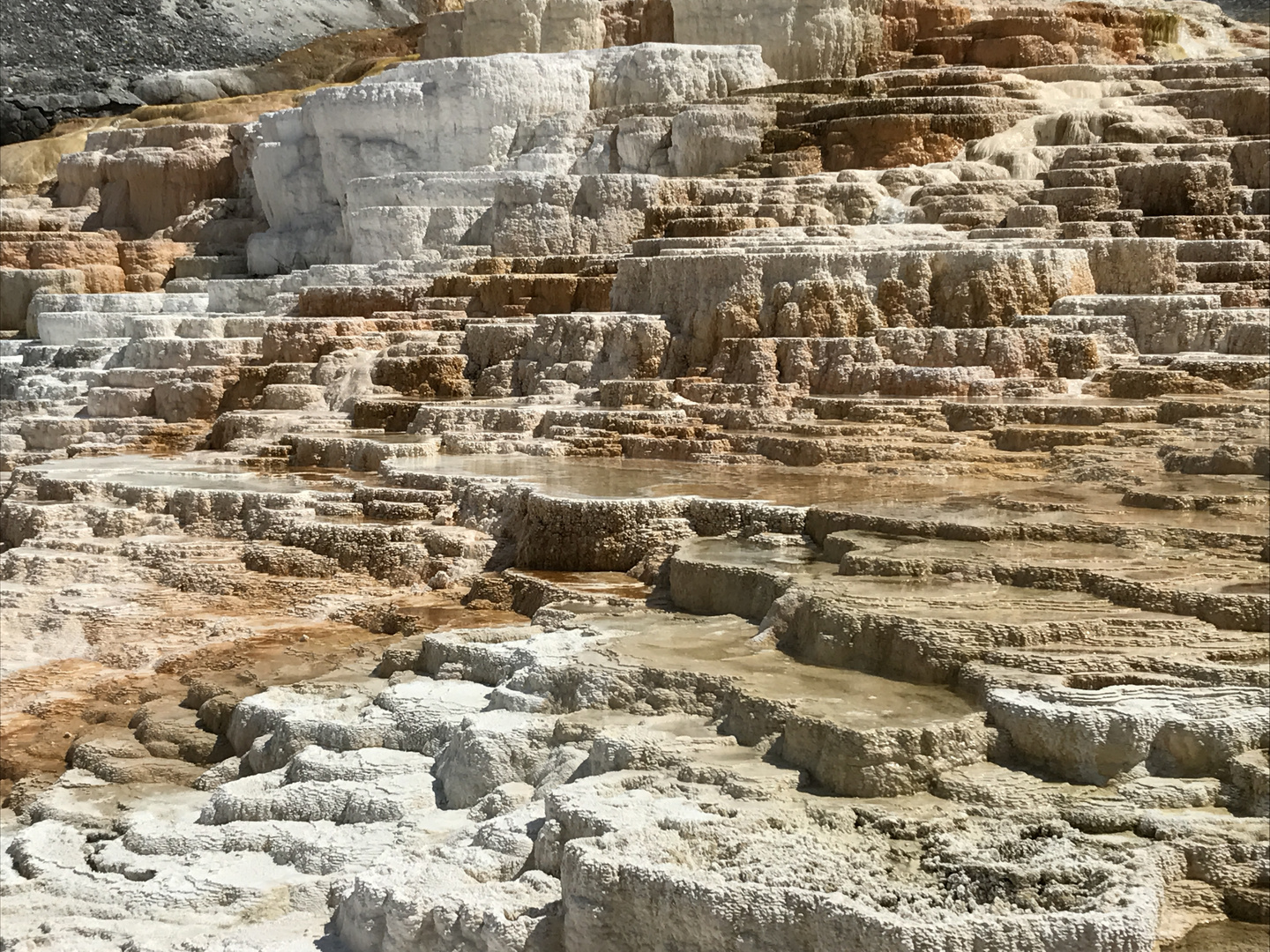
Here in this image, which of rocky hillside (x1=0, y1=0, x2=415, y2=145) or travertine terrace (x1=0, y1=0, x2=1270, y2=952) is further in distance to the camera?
rocky hillside (x1=0, y1=0, x2=415, y2=145)

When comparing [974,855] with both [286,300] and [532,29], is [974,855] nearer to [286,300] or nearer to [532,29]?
[286,300]

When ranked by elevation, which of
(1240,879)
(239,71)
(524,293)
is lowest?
(1240,879)

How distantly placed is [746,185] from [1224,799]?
10.3 m

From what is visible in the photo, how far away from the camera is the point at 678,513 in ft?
26.1

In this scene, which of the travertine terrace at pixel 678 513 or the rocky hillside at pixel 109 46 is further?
the rocky hillside at pixel 109 46

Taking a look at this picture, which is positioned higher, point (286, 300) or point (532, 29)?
point (532, 29)

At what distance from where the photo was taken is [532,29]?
19.7m

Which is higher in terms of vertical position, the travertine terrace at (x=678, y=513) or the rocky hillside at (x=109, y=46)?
the rocky hillside at (x=109, y=46)

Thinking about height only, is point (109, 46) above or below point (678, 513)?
above

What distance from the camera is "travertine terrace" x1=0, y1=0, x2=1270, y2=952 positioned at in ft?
14.7

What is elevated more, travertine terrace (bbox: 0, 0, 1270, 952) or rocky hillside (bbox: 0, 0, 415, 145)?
rocky hillside (bbox: 0, 0, 415, 145)

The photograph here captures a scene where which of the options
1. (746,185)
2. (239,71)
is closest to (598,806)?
(746,185)

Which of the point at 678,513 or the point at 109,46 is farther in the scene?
the point at 109,46

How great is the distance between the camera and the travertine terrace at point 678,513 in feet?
14.7
